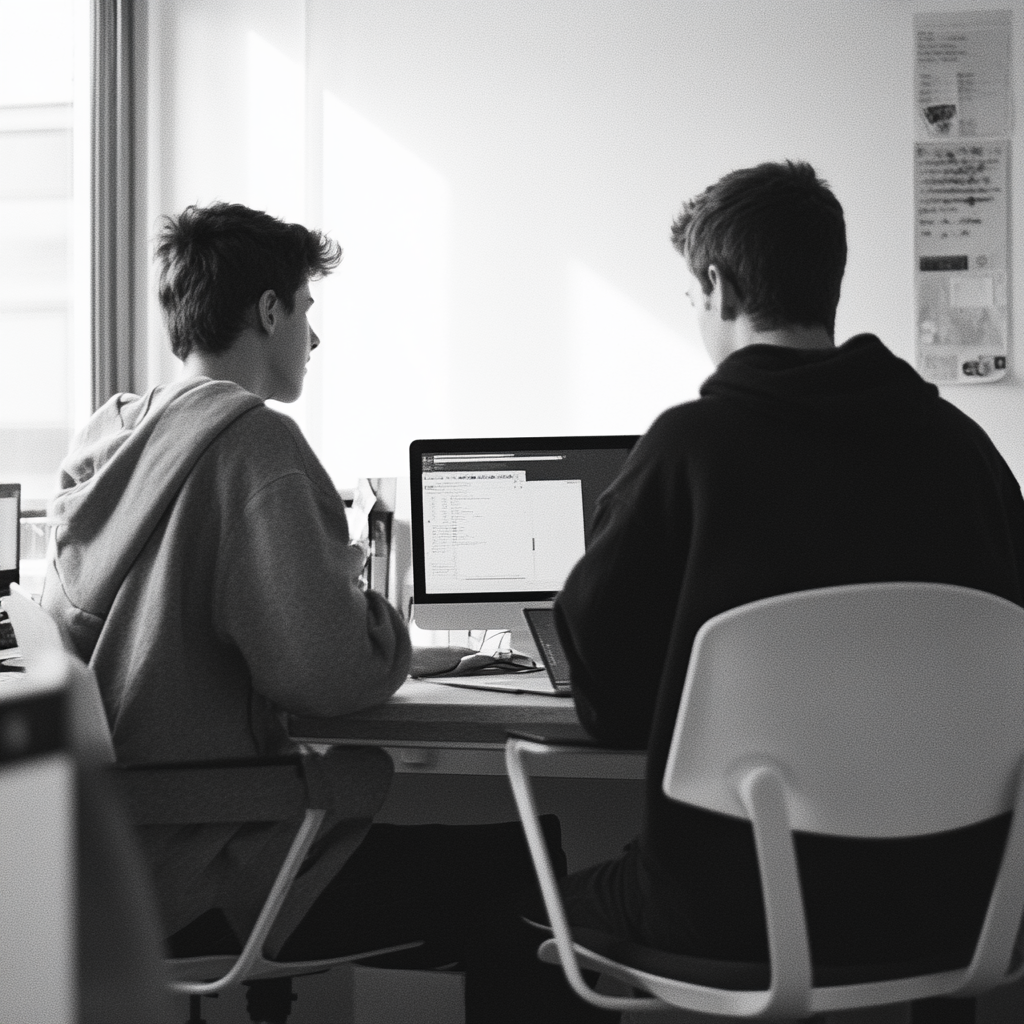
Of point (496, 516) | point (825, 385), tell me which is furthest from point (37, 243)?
point (825, 385)

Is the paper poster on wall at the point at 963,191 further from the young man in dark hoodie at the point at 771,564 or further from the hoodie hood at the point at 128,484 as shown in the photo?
the hoodie hood at the point at 128,484

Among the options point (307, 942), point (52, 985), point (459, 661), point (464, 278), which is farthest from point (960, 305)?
point (52, 985)

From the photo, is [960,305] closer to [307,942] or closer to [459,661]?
[459,661]

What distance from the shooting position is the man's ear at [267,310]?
186cm

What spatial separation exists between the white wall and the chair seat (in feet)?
9.21

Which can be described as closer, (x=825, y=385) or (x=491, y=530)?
(x=825, y=385)

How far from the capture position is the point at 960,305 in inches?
155

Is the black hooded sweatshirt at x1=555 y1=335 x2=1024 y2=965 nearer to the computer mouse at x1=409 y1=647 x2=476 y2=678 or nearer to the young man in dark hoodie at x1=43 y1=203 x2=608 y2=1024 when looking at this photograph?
the young man in dark hoodie at x1=43 y1=203 x2=608 y2=1024

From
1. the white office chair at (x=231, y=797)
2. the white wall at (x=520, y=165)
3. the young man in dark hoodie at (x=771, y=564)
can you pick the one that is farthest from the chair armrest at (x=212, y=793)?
the white wall at (x=520, y=165)

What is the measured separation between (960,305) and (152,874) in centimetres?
315

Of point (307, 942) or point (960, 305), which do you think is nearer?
point (307, 942)

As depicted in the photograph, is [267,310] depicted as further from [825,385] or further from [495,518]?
[825,385]

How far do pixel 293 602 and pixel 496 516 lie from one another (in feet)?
2.73

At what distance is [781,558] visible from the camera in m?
1.29
